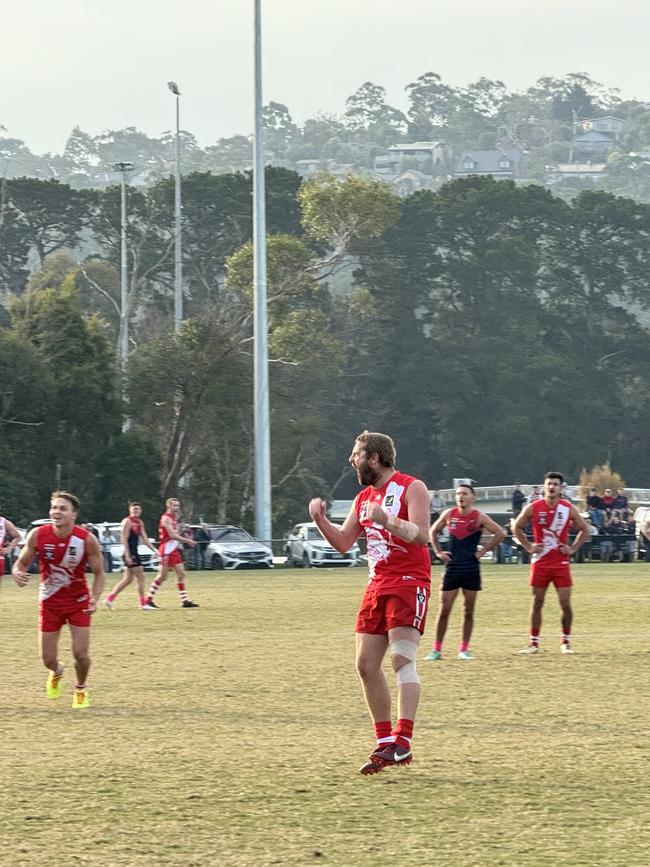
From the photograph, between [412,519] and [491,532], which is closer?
[412,519]

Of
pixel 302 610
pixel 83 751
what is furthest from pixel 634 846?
pixel 302 610

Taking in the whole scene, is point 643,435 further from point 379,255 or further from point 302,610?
point 302,610

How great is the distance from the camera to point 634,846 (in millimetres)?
7789

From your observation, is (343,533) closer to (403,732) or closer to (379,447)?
(379,447)

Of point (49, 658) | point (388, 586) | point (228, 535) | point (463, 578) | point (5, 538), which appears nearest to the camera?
point (388, 586)

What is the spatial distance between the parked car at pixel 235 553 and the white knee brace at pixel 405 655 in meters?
37.3

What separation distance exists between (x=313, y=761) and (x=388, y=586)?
1.38m

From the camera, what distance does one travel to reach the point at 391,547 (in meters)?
9.71

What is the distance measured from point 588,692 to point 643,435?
7570 centimetres

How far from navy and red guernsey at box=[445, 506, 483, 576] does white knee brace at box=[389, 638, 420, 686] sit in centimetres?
807

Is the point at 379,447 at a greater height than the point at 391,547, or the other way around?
the point at 379,447

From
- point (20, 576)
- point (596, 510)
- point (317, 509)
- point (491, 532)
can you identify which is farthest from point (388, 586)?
point (596, 510)

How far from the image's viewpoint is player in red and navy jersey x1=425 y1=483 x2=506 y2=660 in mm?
17688

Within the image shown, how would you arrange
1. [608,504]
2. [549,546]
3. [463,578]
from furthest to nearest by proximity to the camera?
[608,504] < [549,546] < [463,578]
